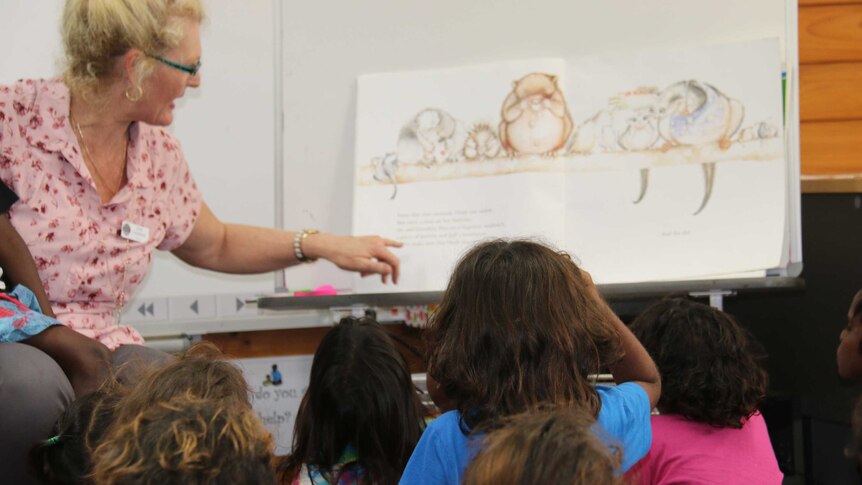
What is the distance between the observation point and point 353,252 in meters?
2.40

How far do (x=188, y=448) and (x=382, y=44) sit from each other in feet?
6.30

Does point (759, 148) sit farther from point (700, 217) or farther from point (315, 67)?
point (315, 67)

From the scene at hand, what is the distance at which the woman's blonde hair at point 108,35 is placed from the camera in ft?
6.67

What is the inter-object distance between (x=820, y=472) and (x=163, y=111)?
2039 mm

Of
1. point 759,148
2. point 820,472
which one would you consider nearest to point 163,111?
point 759,148

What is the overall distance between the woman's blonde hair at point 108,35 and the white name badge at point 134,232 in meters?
0.28

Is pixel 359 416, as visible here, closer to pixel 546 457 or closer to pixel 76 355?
pixel 76 355

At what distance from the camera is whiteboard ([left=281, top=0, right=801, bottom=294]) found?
2.73m

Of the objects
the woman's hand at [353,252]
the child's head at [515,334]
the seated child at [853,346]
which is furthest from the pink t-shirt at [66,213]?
the seated child at [853,346]

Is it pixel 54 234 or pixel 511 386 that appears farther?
pixel 54 234

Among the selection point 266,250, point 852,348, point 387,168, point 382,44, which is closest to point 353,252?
point 266,250

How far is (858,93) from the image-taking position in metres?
3.10

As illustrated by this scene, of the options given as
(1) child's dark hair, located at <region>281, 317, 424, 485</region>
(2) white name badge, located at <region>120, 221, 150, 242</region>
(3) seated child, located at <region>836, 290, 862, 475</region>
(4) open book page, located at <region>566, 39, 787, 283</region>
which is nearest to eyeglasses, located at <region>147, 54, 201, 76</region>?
(2) white name badge, located at <region>120, 221, 150, 242</region>

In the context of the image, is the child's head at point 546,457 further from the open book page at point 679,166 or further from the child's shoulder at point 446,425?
the open book page at point 679,166
